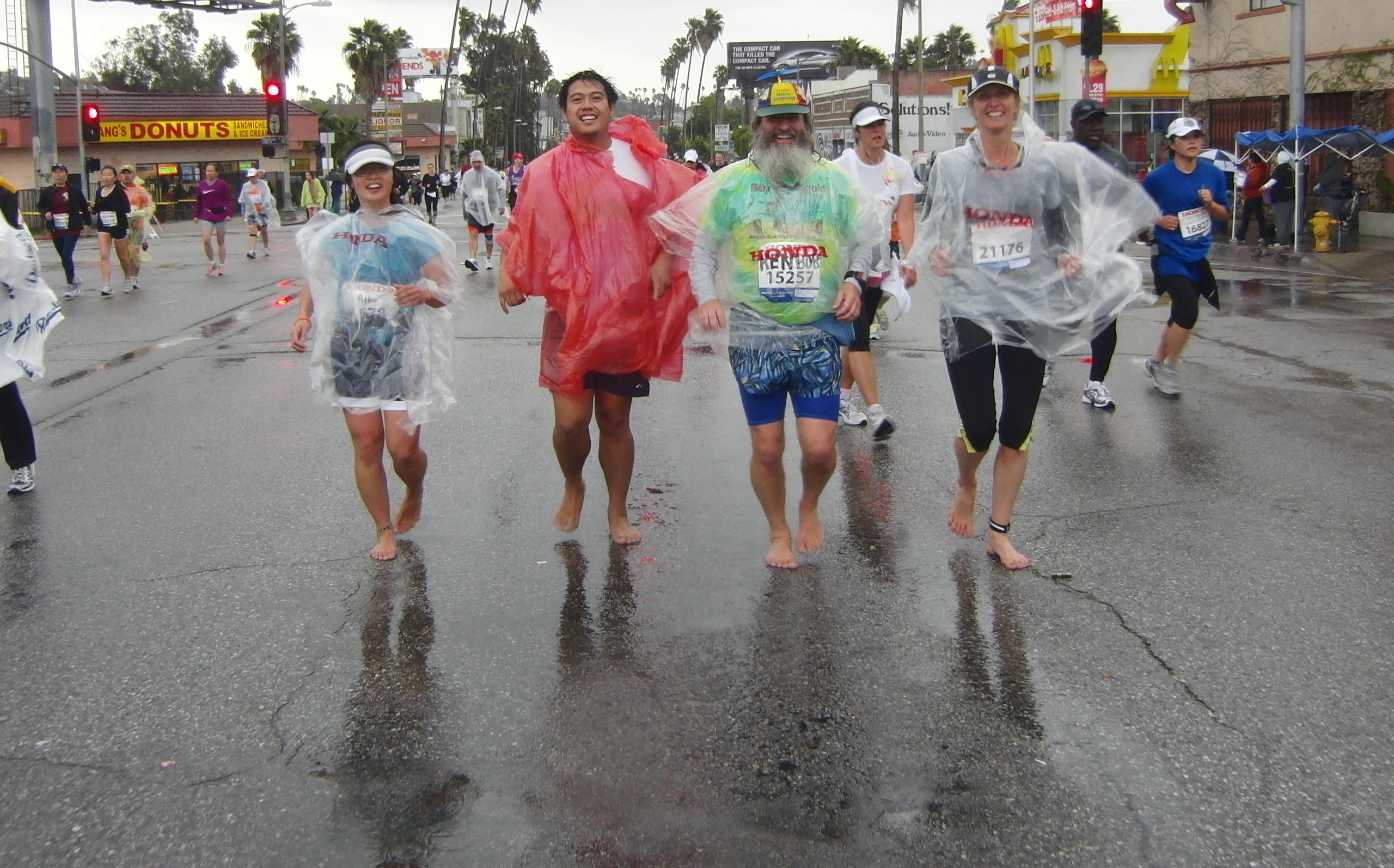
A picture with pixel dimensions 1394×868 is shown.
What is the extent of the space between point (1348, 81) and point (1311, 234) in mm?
3179

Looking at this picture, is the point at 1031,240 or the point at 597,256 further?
the point at 1031,240

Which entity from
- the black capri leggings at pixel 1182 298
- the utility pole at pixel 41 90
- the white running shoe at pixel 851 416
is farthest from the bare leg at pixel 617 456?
the utility pole at pixel 41 90

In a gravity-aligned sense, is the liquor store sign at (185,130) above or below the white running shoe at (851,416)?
above

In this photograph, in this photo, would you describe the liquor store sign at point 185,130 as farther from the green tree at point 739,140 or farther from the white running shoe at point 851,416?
the white running shoe at point 851,416

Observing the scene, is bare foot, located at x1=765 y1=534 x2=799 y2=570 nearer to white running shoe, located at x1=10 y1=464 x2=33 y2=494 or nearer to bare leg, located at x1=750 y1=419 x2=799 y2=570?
bare leg, located at x1=750 y1=419 x2=799 y2=570

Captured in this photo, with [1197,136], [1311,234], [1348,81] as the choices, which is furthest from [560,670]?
[1348,81]

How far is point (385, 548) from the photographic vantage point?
5.04 meters

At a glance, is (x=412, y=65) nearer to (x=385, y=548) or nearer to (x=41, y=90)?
(x=41, y=90)

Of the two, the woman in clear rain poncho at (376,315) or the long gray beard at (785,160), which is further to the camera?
the woman in clear rain poncho at (376,315)

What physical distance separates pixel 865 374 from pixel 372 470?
2952 millimetres

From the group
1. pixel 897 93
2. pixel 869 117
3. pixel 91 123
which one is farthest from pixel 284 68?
pixel 869 117

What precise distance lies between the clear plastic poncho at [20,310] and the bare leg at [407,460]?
198 cm

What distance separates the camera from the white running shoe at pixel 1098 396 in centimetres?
768

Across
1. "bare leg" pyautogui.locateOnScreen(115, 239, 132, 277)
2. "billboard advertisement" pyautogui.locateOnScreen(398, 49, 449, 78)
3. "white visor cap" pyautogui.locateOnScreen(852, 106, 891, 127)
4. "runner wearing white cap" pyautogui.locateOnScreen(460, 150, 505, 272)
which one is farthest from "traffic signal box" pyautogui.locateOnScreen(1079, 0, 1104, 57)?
"billboard advertisement" pyautogui.locateOnScreen(398, 49, 449, 78)
